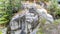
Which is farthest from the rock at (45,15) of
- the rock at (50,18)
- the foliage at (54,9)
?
the foliage at (54,9)

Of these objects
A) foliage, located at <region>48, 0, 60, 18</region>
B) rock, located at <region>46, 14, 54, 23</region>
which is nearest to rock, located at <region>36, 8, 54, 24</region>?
rock, located at <region>46, 14, 54, 23</region>

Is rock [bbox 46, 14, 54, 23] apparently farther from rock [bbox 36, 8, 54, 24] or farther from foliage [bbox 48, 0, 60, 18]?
foliage [bbox 48, 0, 60, 18]

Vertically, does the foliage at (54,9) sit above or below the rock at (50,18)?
above

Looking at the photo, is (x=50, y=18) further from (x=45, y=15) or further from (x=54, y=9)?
(x=54, y=9)

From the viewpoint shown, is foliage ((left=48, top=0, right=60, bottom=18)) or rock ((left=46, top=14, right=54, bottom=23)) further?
foliage ((left=48, top=0, right=60, bottom=18))

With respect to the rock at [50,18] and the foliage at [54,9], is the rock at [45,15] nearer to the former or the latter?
the rock at [50,18]

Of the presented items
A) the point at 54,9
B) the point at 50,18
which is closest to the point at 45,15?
the point at 50,18

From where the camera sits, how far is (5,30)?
593cm

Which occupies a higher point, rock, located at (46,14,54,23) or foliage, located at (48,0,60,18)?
foliage, located at (48,0,60,18)

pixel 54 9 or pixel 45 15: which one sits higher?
pixel 54 9

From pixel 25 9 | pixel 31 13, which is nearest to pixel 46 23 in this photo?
pixel 31 13

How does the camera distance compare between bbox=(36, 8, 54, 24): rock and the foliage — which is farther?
the foliage

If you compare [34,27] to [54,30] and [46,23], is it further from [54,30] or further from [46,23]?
[54,30]

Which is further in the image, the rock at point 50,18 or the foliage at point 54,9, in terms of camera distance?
the foliage at point 54,9
